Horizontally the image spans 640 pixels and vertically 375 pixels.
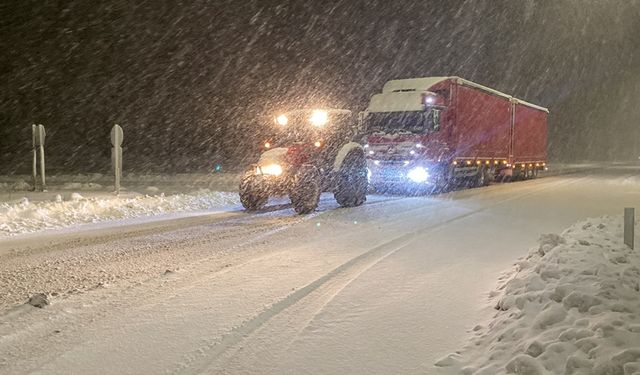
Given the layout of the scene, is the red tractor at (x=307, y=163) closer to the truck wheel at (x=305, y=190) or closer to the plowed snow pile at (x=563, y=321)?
the truck wheel at (x=305, y=190)

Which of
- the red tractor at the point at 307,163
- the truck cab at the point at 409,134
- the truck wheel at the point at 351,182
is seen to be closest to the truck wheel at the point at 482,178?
the truck cab at the point at 409,134

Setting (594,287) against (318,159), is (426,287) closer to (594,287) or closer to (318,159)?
(594,287)

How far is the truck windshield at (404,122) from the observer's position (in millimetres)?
19938

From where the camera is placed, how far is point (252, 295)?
6195 millimetres

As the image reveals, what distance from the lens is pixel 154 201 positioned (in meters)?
15.6

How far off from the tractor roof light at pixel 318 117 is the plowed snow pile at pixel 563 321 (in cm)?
815

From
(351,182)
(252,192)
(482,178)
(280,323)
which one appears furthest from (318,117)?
(482,178)

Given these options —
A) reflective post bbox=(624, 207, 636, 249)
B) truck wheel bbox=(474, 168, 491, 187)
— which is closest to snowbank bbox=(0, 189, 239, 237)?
reflective post bbox=(624, 207, 636, 249)

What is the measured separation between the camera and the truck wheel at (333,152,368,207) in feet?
49.6

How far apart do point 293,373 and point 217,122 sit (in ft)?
157

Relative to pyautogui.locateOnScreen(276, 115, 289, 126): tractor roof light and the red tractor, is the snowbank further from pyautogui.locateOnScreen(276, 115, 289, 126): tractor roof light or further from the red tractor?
pyautogui.locateOnScreen(276, 115, 289, 126): tractor roof light

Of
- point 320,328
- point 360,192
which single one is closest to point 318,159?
point 360,192

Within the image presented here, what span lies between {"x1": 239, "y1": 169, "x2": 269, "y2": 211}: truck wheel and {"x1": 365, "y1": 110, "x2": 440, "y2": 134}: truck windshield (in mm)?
7291

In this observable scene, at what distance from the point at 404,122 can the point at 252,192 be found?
7.86m
